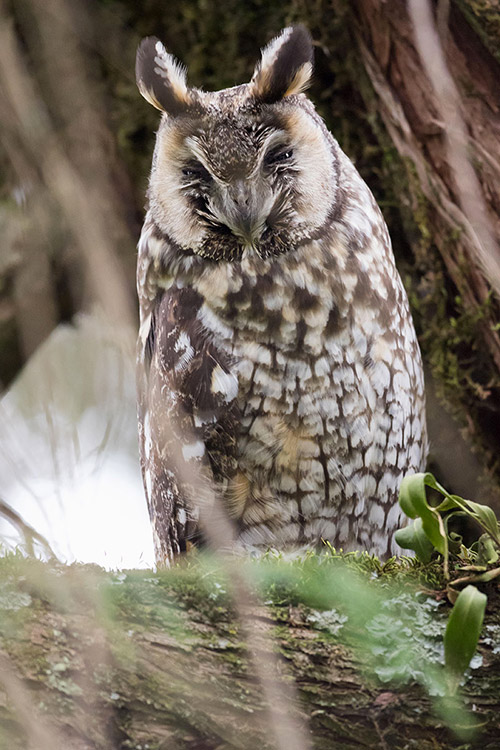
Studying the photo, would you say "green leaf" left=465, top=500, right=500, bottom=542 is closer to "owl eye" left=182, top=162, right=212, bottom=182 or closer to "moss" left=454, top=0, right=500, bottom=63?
"owl eye" left=182, top=162, right=212, bottom=182

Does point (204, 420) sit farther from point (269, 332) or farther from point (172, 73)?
point (172, 73)

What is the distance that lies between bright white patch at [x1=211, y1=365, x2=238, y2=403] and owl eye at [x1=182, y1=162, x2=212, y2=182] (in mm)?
458

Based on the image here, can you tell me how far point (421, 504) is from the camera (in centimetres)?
138

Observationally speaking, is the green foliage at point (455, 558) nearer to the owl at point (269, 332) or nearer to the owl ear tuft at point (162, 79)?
the owl at point (269, 332)

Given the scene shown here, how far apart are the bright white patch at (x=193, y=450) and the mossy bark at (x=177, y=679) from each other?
617 mm

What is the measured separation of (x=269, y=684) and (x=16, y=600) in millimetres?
457

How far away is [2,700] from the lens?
1271mm

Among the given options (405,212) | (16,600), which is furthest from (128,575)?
(405,212)

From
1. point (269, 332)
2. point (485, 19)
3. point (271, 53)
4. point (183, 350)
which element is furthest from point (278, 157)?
point (485, 19)

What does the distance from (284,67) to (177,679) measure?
1.39 metres

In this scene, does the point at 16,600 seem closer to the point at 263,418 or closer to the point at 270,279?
the point at 263,418

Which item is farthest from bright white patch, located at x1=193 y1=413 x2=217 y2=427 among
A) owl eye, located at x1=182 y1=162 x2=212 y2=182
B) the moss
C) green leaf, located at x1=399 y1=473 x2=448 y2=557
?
the moss

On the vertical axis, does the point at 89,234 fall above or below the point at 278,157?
below

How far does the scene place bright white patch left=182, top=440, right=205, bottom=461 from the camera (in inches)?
79.8
